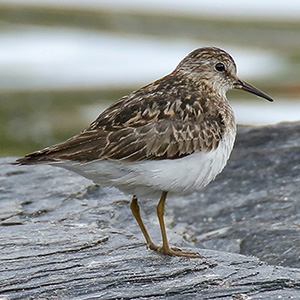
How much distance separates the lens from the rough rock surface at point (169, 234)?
6922 millimetres

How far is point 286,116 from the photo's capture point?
15609 millimetres

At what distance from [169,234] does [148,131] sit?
190 cm

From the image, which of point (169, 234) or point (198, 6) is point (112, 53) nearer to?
point (198, 6)

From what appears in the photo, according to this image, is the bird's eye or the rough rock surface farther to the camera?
the bird's eye

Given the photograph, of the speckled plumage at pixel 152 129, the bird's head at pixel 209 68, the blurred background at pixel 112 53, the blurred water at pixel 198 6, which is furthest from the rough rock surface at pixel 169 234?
the blurred water at pixel 198 6

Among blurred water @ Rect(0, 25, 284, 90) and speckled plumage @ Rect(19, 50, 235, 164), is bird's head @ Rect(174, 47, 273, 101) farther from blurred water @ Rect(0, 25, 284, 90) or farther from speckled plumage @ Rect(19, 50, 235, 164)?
blurred water @ Rect(0, 25, 284, 90)

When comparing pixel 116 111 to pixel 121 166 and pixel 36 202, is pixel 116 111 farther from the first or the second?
pixel 36 202

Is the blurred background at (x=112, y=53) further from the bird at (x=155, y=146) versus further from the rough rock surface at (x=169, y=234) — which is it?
the bird at (x=155, y=146)

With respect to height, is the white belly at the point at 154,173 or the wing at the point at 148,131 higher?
the wing at the point at 148,131

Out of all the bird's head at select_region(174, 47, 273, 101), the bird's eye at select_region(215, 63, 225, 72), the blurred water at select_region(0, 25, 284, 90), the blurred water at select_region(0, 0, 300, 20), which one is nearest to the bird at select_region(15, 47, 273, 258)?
the bird's head at select_region(174, 47, 273, 101)

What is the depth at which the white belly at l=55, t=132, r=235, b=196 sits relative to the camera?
7328 millimetres

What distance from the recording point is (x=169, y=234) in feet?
29.9

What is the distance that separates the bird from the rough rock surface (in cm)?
49

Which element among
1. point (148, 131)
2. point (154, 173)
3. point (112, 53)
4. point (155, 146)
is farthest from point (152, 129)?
point (112, 53)
